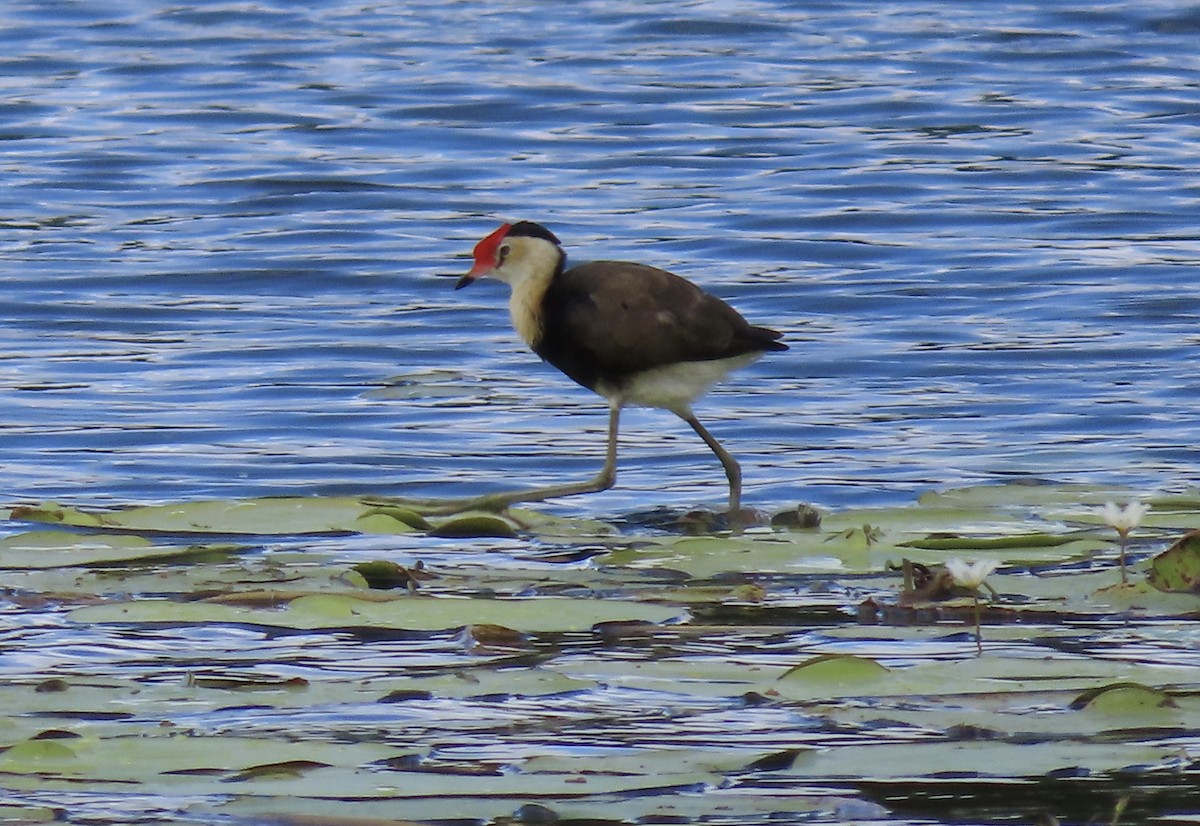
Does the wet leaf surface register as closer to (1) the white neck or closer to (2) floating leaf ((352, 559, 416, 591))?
(2) floating leaf ((352, 559, 416, 591))

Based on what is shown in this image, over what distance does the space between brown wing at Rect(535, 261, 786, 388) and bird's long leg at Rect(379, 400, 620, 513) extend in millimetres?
233

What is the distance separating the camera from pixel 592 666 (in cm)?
539

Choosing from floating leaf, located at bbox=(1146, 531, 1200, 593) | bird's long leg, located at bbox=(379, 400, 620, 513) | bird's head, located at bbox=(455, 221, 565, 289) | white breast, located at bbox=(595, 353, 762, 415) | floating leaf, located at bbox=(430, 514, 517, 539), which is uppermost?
bird's head, located at bbox=(455, 221, 565, 289)

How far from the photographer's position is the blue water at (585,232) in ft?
30.9

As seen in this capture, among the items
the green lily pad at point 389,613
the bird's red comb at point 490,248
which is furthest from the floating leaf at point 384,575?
the bird's red comb at point 490,248

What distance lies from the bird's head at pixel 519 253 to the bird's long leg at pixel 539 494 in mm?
531

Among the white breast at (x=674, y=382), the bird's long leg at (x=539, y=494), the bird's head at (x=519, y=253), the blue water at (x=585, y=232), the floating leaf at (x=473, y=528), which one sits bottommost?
the blue water at (x=585, y=232)

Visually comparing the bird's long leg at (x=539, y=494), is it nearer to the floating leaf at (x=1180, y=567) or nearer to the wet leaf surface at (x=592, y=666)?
the wet leaf surface at (x=592, y=666)

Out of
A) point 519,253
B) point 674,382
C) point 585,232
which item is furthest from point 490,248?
point 585,232

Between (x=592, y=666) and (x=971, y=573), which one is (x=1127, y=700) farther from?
(x=592, y=666)

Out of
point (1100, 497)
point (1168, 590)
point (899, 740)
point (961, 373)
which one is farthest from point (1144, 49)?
point (899, 740)

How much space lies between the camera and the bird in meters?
8.09

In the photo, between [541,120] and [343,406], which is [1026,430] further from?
[541,120]

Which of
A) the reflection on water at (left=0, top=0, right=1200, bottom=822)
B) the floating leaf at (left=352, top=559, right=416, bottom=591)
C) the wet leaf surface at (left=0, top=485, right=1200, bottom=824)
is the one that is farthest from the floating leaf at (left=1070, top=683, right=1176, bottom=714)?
the floating leaf at (left=352, top=559, right=416, bottom=591)
